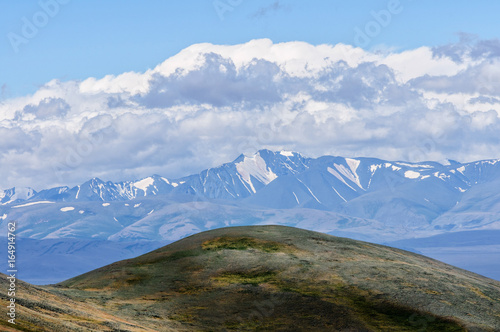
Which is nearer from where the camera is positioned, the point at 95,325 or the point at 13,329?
the point at 13,329

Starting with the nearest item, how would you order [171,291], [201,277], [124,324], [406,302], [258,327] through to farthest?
[124,324] < [258,327] < [406,302] < [171,291] < [201,277]

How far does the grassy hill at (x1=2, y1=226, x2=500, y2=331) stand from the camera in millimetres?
87938

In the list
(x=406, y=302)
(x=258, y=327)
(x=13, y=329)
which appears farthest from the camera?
(x=406, y=302)

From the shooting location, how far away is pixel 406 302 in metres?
99.9

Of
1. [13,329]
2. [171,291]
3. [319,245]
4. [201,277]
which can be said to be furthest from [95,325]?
[319,245]

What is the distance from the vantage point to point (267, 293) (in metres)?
104

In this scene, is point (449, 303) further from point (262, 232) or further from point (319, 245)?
point (262, 232)

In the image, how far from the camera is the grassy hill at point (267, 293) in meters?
87.9

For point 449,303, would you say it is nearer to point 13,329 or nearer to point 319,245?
point 319,245

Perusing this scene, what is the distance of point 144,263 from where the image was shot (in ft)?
422

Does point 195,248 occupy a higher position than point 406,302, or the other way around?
point 195,248

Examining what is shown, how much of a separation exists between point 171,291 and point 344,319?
31109mm

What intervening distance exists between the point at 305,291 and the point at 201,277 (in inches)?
813

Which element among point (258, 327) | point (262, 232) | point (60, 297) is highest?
point (262, 232)
